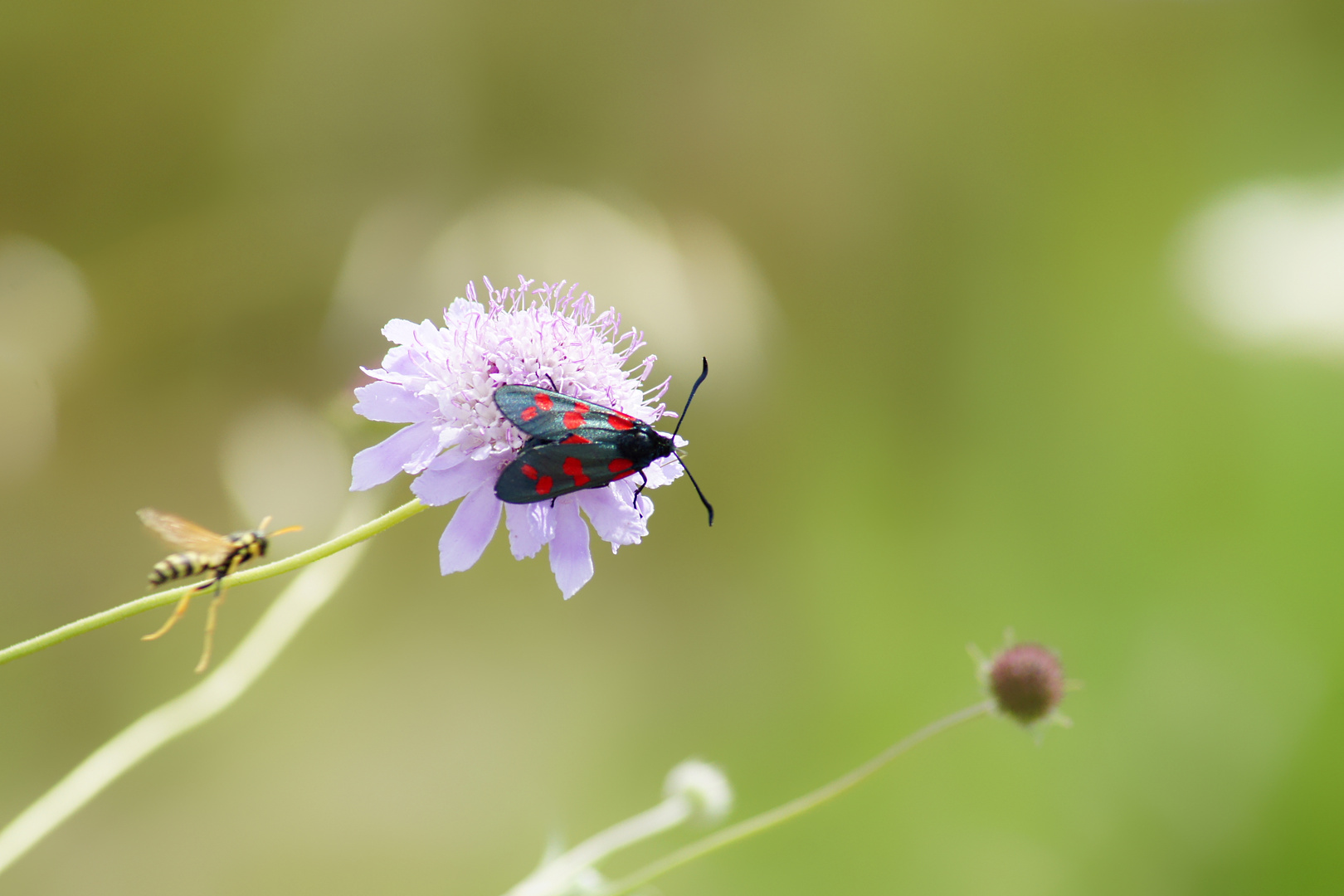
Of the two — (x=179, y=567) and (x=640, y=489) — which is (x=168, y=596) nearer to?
(x=179, y=567)

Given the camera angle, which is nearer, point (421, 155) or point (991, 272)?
point (421, 155)

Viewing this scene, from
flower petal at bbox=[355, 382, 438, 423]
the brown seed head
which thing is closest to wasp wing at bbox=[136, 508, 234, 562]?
flower petal at bbox=[355, 382, 438, 423]

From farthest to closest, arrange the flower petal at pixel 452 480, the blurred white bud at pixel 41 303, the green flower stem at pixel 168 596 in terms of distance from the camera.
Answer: the blurred white bud at pixel 41 303, the flower petal at pixel 452 480, the green flower stem at pixel 168 596

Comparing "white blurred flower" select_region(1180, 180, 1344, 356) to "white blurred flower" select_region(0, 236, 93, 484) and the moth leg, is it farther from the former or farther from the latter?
"white blurred flower" select_region(0, 236, 93, 484)

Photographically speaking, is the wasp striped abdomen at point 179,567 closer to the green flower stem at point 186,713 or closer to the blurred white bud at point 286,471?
the green flower stem at point 186,713

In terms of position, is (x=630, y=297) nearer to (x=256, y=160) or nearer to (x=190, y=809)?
(x=256, y=160)

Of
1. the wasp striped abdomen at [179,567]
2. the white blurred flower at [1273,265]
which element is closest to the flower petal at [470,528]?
the wasp striped abdomen at [179,567]

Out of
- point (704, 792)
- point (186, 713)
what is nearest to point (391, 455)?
point (186, 713)

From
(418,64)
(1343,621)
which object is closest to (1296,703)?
(1343,621)
